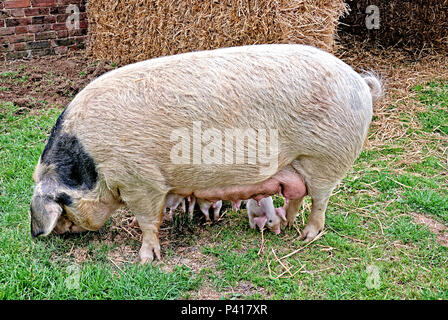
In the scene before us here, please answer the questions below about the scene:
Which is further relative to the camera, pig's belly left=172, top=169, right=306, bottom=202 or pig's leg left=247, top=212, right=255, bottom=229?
pig's leg left=247, top=212, right=255, bottom=229

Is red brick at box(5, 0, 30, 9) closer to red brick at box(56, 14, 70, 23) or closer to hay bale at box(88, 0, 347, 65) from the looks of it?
red brick at box(56, 14, 70, 23)

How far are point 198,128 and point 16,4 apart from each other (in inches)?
222

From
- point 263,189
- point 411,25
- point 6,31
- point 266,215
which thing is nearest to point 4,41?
point 6,31

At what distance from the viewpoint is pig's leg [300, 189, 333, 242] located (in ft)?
11.0

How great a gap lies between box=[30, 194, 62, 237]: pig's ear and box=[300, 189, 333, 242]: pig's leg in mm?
1904

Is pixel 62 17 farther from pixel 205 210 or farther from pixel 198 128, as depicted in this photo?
pixel 198 128

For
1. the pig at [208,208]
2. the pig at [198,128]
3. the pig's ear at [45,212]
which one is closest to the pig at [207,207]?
the pig at [208,208]

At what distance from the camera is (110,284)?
2.98 metres

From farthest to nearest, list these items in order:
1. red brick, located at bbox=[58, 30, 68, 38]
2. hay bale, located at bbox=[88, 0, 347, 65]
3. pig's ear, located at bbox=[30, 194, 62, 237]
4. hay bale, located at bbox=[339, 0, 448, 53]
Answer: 1. hay bale, located at bbox=[339, 0, 448, 53]
2. red brick, located at bbox=[58, 30, 68, 38]
3. hay bale, located at bbox=[88, 0, 347, 65]
4. pig's ear, located at bbox=[30, 194, 62, 237]

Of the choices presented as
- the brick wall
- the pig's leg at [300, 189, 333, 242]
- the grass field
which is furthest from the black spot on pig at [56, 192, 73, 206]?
the brick wall

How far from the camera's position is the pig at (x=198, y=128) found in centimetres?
281

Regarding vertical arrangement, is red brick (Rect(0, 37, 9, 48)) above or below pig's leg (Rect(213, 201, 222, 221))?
above

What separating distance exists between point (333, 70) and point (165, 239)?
75.5 inches

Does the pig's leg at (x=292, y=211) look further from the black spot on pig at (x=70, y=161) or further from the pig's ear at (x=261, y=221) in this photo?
the black spot on pig at (x=70, y=161)
